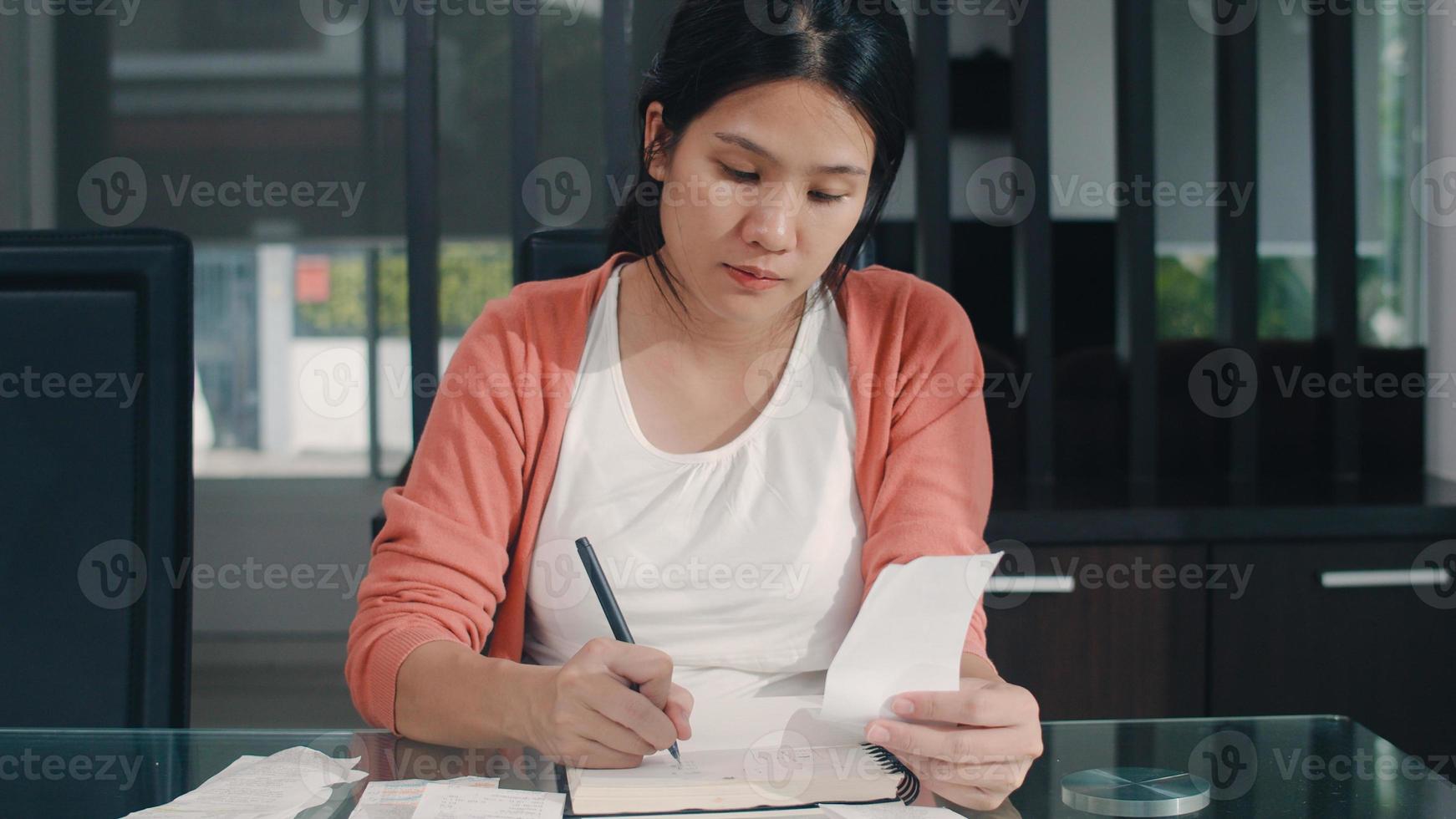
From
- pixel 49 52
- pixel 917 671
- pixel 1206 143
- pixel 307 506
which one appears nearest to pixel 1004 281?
pixel 1206 143

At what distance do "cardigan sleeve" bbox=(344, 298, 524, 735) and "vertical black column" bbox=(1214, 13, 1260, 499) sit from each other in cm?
174

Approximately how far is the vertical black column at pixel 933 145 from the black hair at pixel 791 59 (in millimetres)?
1198

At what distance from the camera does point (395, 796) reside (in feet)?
3.18

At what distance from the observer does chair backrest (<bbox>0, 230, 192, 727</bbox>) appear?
136cm

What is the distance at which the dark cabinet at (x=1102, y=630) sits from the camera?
6.81 feet

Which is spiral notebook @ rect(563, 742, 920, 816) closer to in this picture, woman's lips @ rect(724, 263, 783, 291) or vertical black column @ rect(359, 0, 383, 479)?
woman's lips @ rect(724, 263, 783, 291)

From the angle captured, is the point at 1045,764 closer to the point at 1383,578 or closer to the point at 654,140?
the point at 654,140

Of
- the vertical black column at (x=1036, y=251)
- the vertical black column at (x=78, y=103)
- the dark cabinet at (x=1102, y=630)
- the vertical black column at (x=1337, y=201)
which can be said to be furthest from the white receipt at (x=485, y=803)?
the vertical black column at (x=78, y=103)

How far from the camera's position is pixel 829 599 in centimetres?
132

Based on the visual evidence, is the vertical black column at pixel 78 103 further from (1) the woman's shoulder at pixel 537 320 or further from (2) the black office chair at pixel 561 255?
(1) the woman's shoulder at pixel 537 320

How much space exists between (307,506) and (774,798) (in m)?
3.89

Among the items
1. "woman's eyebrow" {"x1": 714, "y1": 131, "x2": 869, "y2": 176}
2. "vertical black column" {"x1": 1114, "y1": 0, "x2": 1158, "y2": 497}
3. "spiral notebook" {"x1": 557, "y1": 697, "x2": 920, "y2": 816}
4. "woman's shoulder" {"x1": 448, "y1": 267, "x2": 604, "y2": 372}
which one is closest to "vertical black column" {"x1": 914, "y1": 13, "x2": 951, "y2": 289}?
"vertical black column" {"x1": 1114, "y1": 0, "x2": 1158, "y2": 497}

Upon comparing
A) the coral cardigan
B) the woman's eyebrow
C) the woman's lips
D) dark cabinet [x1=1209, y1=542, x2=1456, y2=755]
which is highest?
the woman's eyebrow

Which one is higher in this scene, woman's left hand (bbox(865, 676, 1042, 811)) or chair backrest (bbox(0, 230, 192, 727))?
chair backrest (bbox(0, 230, 192, 727))
